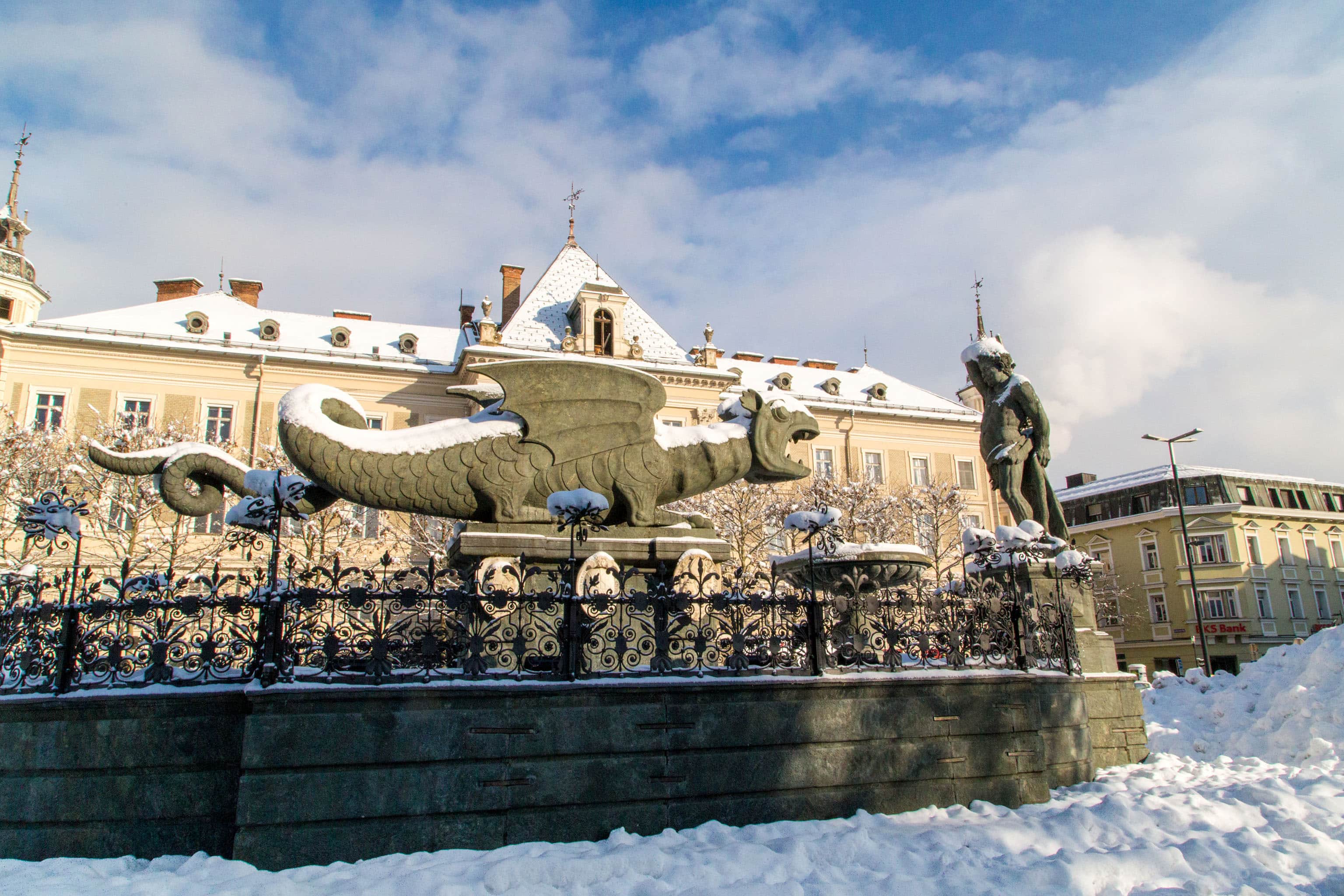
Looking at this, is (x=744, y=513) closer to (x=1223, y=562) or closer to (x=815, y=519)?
(x=815, y=519)

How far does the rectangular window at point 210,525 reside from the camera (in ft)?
90.1

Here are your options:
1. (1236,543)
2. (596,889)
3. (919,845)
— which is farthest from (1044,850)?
Result: (1236,543)

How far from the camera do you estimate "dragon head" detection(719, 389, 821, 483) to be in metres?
9.62

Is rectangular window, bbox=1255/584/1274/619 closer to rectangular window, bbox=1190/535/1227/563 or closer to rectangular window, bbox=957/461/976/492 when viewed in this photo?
rectangular window, bbox=1190/535/1227/563

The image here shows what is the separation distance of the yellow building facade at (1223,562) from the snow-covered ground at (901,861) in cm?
4048

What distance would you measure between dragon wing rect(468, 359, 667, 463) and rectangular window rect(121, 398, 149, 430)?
2147cm

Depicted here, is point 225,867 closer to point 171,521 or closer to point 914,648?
point 914,648

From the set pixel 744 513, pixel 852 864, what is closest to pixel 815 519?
pixel 852 864

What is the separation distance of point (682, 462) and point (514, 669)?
3540 millimetres

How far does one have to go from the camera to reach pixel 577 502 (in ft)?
23.5

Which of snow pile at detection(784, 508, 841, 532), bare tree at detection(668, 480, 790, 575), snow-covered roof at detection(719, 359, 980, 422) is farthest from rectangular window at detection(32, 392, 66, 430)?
snow pile at detection(784, 508, 841, 532)

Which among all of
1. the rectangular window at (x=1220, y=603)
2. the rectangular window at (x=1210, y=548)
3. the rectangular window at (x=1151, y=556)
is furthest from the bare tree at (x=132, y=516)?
the rectangular window at (x=1210, y=548)

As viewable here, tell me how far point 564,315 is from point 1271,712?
90.3ft

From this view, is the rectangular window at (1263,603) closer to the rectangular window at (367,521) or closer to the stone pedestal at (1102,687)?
the stone pedestal at (1102,687)
